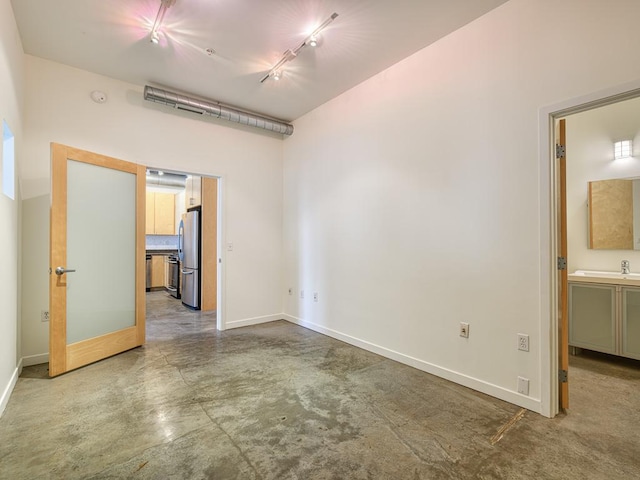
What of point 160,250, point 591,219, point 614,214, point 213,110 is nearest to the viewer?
point 614,214

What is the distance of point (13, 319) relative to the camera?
8.39 ft

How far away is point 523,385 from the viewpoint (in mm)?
2252

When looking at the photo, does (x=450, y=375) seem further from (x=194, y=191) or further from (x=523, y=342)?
(x=194, y=191)

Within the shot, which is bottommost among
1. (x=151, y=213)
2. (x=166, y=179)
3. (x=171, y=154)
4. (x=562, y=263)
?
(x=562, y=263)

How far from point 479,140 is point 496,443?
2.16 meters

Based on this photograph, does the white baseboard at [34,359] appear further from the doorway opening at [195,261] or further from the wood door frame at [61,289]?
the doorway opening at [195,261]

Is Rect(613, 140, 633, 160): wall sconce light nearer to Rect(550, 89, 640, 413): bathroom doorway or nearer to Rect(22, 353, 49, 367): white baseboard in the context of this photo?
Rect(550, 89, 640, 413): bathroom doorway

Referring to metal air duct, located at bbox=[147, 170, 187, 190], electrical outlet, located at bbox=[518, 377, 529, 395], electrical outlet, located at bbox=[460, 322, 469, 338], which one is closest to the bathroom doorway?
electrical outlet, located at bbox=[518, 377, 529, 395]

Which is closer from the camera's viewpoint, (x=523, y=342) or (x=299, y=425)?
(x=299, y=425)

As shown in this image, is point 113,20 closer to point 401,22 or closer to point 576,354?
point 401,22

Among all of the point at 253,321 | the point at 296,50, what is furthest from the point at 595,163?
the point at 253,321

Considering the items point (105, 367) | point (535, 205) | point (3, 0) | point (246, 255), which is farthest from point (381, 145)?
point (105, 367)

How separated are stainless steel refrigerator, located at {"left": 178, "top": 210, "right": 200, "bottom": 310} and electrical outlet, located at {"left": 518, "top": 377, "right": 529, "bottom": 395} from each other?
4.90 metres

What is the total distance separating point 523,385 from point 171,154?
432 cm
